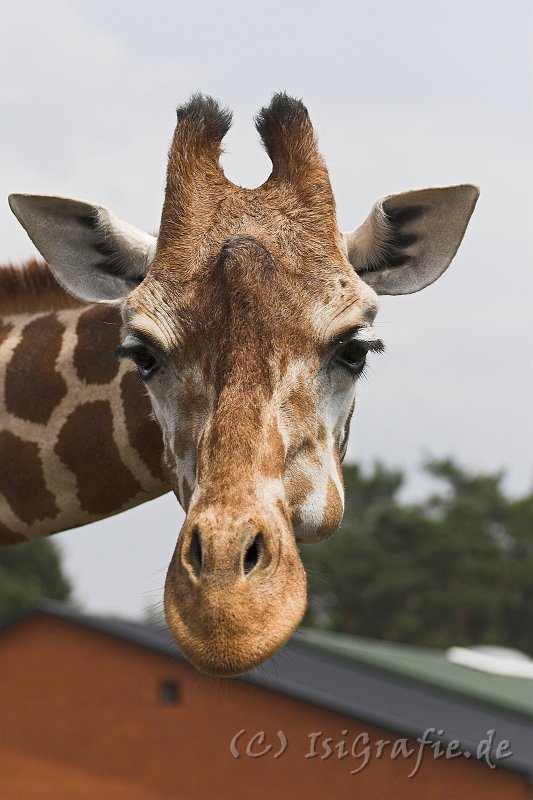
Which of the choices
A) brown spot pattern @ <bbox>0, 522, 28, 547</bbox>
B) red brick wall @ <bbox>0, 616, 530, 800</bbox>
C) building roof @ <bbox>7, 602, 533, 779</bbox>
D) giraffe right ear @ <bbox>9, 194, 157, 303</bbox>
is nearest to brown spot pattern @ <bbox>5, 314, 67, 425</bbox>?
brown spot pattern @ <bbox>0, 522, 28, 547</bbox>

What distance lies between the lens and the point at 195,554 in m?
5.00

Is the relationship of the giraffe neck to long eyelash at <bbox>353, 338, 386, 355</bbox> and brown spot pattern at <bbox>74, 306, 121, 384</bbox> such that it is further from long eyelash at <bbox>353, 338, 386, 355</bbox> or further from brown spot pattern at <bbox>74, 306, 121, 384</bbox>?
long eyelash at <bbox>353, 338, 386, 355</bbox>

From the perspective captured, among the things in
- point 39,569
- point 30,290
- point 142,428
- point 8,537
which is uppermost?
point 30,290

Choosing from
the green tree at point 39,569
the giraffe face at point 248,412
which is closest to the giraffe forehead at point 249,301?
Answer: the giraffe face at point 248,412

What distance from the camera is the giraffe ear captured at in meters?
6.53

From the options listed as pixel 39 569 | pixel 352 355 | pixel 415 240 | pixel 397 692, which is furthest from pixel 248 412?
pixel 39 569

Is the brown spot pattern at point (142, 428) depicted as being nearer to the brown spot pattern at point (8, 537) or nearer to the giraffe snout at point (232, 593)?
the brown spot pattern at point (8, 537)

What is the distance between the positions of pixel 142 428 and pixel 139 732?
2450 centimetres

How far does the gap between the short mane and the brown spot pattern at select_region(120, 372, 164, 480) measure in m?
0.96

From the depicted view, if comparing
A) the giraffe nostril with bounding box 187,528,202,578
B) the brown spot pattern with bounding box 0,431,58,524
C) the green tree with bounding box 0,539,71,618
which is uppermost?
the giraffe nostril with bounding box 187,528,202,578

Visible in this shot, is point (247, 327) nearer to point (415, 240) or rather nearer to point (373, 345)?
point (373, 345)

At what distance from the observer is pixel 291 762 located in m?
27.7

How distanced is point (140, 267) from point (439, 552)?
76.1 m

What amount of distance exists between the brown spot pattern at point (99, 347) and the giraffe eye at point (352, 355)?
1908 millimetres
